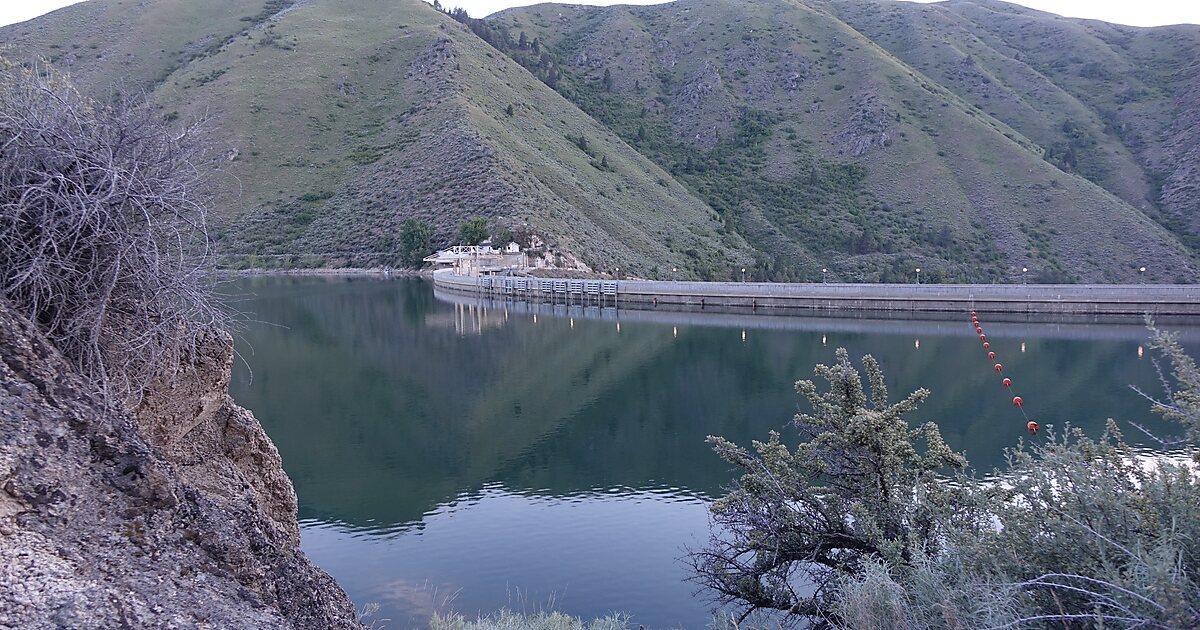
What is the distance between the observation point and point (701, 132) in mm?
97062

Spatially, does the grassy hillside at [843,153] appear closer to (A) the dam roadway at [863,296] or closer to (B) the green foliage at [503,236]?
(A) the dam roadway at [863,296]

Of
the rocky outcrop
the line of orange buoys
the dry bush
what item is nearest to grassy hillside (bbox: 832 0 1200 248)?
the line of orange buoys

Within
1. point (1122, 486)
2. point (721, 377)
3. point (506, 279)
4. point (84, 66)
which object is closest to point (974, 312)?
point (721, 377)

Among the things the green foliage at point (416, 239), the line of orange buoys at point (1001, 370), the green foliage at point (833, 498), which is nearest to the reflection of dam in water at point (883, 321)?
the line of orange buoys at point (1001, 370)

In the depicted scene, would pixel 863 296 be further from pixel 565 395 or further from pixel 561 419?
pixel 561 419

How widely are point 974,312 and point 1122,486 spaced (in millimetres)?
42728

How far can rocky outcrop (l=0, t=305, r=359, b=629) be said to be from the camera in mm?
3486

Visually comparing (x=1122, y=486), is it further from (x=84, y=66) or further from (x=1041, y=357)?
(x=84, y=66)

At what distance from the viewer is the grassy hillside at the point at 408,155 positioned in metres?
68.6

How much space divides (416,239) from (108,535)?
65971 millimetres

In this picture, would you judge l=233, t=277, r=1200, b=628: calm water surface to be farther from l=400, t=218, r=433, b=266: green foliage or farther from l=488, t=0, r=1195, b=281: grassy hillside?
l=488, t=0, r=1195, b=281: grassy hillside

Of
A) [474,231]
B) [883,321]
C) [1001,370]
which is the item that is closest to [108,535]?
[1001,370]

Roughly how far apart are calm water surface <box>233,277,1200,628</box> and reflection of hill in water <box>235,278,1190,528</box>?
0.30 feet

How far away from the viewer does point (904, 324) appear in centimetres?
4300
